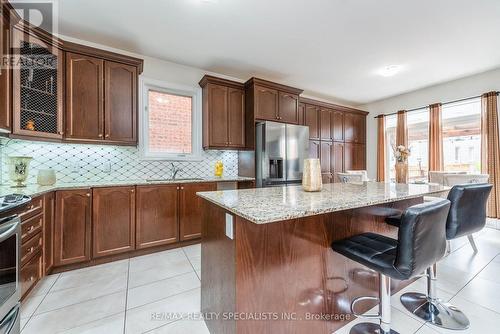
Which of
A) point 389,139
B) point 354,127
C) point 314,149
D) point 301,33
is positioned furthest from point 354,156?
point 301,33

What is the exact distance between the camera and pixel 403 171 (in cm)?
235

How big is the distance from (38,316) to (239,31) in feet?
11.0

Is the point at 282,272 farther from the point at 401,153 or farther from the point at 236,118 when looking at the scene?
the point at 236,118

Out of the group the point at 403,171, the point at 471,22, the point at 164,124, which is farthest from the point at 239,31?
the point at 471,22

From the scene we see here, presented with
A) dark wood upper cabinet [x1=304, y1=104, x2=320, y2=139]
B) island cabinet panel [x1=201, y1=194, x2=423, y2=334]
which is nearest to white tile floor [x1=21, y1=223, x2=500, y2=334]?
island cabinet panel [x1=201, y1=194, x2=423, y2=334]

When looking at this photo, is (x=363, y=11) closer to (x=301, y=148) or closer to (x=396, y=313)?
(x=301, y=148)

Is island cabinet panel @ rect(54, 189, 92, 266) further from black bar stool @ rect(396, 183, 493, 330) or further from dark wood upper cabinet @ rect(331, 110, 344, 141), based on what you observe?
dark wood upper cabinet @ rect(331, 110, 344, 141)

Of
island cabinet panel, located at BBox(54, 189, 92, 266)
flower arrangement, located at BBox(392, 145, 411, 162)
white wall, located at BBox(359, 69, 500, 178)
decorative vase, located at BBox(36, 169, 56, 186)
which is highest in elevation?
white wall, located at BBox(359, 69, 500, 178)

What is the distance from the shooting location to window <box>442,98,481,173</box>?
3.91 metres

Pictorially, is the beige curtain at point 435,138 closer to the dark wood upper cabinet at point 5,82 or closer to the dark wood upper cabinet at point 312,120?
the dark wood upper cabinet at point 312,120

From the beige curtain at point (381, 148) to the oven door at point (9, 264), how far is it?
614cm

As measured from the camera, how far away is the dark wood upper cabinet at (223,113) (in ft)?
11.0

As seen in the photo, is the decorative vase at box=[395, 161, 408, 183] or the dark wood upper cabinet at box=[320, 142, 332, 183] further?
the dark wood upper cabinet at box=[320, 142, 332, 183]

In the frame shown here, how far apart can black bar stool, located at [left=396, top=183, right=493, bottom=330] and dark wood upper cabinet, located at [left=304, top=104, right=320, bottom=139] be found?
10.1ft
